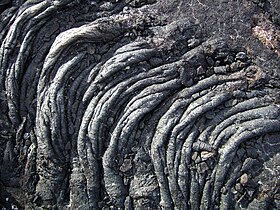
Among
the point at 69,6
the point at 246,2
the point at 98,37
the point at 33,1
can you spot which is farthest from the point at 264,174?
the point at 33,1

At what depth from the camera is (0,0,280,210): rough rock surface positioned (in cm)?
304

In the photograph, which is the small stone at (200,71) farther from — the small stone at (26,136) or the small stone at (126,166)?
the small stone at (26,136)

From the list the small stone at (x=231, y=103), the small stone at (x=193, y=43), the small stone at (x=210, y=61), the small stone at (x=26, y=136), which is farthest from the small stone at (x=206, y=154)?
the small stone at (x=26, y=136)

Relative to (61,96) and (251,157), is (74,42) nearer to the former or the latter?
(61,96)

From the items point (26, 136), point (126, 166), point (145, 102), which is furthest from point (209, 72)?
point (26, 136)

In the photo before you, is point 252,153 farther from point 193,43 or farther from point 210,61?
point 193,43

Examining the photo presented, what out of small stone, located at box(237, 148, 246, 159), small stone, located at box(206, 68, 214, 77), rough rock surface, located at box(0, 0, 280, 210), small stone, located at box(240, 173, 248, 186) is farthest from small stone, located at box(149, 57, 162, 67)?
small stone, located at box(240, 173, 248, 186)

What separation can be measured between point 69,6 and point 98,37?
0.36 meters

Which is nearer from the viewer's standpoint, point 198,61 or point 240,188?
point 240,188

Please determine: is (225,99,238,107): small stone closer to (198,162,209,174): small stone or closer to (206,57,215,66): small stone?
(206,57,215,66): small stone

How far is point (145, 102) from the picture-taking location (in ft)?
10.4

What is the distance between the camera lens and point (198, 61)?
319cm

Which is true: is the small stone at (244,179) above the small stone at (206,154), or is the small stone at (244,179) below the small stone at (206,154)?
below

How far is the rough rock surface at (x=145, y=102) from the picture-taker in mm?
3039
